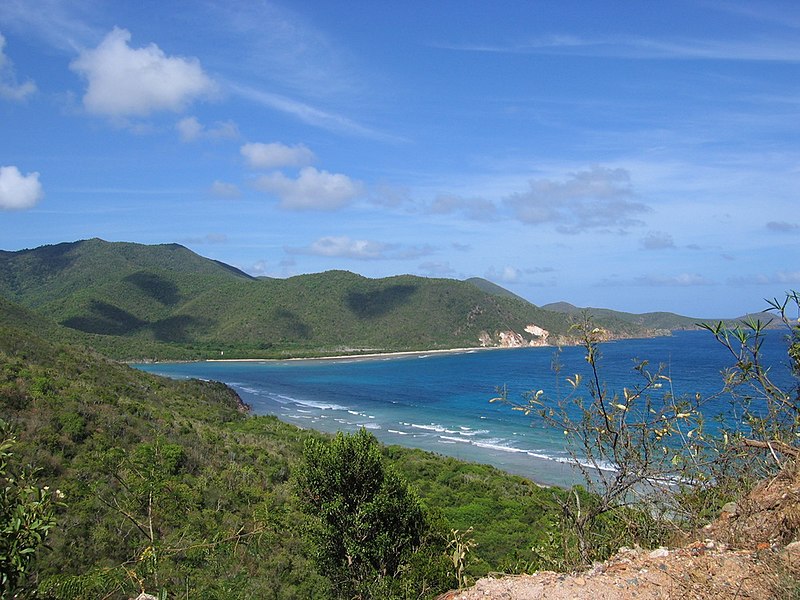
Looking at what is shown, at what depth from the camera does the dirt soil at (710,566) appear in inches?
152

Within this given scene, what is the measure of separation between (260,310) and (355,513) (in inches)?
5455

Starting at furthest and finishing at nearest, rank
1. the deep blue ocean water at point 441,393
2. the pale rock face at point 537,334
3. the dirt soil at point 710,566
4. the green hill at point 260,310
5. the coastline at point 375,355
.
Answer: the pale rock face at point 537,334, the green hill at point 260,310, the coastline at point 375,355, the deep blue ocean water at point 441,393, the dirt soil at point 710,566

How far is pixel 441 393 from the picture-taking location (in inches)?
2623

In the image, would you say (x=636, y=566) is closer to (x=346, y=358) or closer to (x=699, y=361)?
(x=699, y=361)

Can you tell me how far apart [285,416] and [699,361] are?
196ft

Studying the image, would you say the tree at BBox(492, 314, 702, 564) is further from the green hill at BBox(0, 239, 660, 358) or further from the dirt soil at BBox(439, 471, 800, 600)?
the green hill at BBox(0, 239, 660, 358)

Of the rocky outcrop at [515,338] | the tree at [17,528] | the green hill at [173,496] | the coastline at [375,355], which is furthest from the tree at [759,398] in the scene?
the rocky outcrop at [515,338]

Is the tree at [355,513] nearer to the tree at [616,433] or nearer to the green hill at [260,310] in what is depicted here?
the tree at [616,433]

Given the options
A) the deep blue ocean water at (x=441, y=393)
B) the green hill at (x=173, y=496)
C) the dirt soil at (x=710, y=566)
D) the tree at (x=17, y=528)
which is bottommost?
the deep blue ocean water at (x=441, y=393)

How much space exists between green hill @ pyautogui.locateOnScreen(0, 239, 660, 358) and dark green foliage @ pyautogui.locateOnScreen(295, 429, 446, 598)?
10612cm

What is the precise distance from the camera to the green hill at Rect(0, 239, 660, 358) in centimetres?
12788

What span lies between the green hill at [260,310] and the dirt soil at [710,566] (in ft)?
377

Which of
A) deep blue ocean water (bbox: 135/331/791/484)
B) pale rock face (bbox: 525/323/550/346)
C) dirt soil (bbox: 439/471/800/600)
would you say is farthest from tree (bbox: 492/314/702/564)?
pale rock face (bbox: 525/323/550/346)

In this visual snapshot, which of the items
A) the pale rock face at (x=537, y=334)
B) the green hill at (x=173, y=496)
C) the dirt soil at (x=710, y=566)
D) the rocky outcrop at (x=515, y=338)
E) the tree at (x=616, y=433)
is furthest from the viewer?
the pale rock face at (x=537, y=334)
